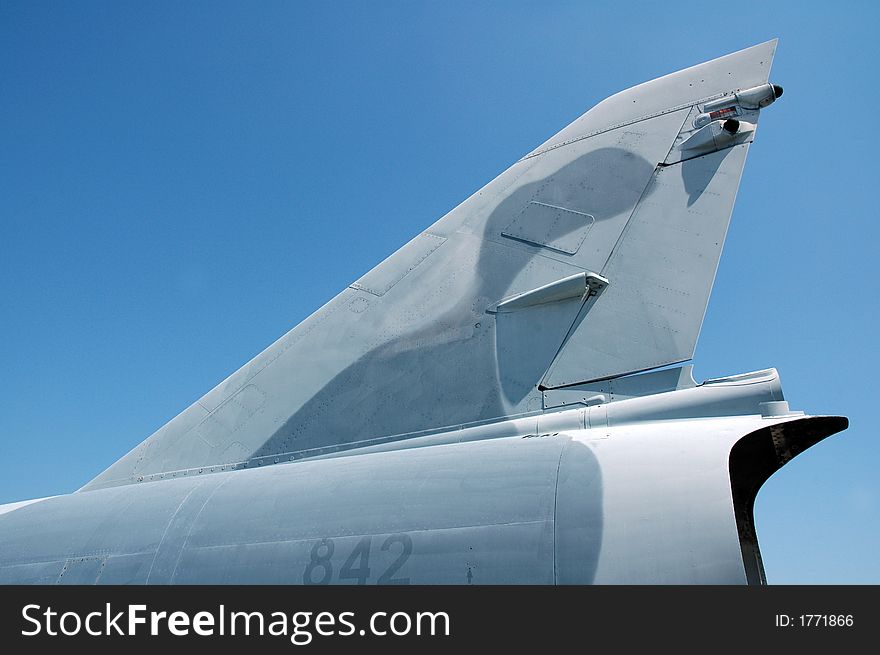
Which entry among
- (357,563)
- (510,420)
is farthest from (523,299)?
(357,563)

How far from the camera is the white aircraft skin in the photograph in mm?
3857

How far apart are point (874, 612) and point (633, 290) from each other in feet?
9.09

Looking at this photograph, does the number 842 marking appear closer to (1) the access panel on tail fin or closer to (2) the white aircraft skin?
(2) the white aircraft skin

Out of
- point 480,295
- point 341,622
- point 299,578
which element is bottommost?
point 341,622

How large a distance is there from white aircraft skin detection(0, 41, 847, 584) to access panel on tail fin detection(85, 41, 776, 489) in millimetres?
18

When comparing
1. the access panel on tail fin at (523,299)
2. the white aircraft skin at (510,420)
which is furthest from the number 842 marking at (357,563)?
the access panel on tail fin at (523,299)

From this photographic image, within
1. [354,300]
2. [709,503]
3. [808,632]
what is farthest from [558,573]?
[354,300]

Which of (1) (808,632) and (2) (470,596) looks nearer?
(1) (808,632)

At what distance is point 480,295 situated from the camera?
580 cm

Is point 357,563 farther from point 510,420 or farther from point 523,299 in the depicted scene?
point 523,299

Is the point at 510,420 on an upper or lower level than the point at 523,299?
lower

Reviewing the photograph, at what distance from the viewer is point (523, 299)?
5633 mm

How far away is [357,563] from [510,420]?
5.56 ft

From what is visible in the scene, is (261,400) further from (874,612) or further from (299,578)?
(874,612)
